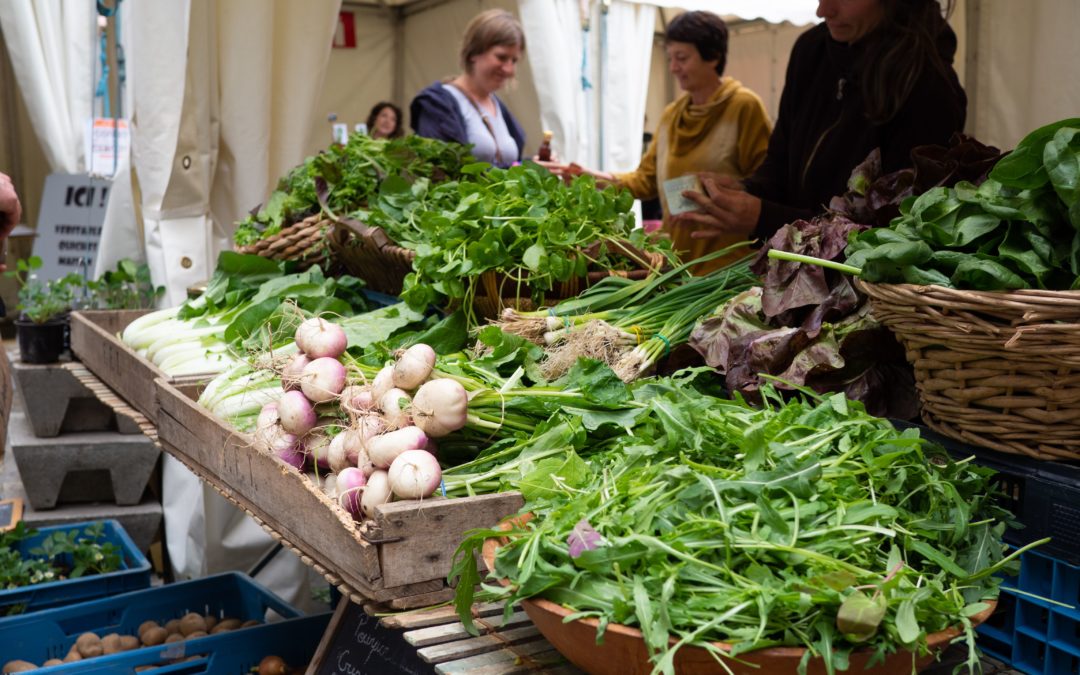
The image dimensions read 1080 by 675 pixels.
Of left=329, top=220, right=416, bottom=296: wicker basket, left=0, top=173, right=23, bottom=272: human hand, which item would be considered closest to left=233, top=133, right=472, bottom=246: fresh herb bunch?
left=329, top=220, right=416, bottom=296: wicker basket

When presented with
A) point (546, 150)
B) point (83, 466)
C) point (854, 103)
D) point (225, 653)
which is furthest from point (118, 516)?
point (854, 103)

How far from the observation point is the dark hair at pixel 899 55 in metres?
2.81

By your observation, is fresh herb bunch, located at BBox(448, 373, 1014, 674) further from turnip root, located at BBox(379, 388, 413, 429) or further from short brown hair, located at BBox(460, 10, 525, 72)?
short brown hair, located at BBox(460, 10, 525, 72)

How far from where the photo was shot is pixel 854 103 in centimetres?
302

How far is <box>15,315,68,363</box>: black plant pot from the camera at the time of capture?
15.5ft

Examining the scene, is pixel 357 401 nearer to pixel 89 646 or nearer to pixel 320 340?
pixel 320 340

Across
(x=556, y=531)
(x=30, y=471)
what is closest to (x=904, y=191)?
(x=556, y=531)

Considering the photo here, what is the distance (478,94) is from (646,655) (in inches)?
154

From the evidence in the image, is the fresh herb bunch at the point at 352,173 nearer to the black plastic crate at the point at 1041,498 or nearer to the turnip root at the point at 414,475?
the turnip root at the point at 414,475

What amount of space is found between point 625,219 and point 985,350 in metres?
1.44

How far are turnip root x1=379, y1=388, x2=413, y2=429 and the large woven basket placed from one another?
875 mm

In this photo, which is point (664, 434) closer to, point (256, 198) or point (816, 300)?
point (816, 300)

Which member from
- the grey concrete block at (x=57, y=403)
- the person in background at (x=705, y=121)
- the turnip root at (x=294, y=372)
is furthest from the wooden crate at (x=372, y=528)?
the grey concrete block at (x=57, y=403)

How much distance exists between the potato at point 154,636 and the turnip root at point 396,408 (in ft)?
5.35
